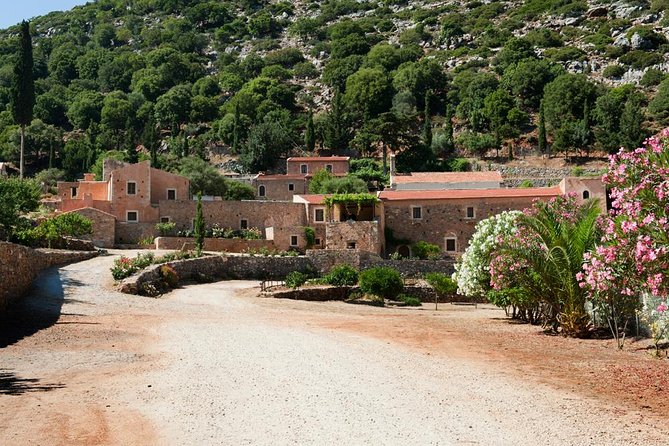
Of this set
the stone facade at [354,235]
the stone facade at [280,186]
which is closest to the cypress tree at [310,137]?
the stone facade at [280,186]

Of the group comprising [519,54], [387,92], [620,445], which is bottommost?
[620,445]

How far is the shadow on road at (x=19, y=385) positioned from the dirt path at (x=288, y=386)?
0.14 feet

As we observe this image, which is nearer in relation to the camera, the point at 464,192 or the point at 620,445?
the point at 620,445

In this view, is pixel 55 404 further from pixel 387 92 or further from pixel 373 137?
pixel 387 92

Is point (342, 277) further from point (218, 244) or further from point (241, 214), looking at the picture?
point (241, 214)

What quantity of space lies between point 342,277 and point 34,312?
66.3 feet

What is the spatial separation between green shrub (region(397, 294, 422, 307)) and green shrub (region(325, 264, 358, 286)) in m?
2.86

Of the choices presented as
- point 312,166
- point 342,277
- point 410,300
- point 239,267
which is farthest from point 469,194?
point 312,166

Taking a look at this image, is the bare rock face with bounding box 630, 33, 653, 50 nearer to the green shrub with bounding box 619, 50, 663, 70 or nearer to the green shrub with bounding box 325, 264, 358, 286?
the green shrub with bounding box 619, 50, 663, 70

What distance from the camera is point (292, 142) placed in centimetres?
8312

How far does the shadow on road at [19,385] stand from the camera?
32.9 feet

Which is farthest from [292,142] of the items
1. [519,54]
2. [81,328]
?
[81,328]

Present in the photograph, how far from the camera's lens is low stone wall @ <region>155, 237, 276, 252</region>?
4284cm

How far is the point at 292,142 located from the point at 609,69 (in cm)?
5778
